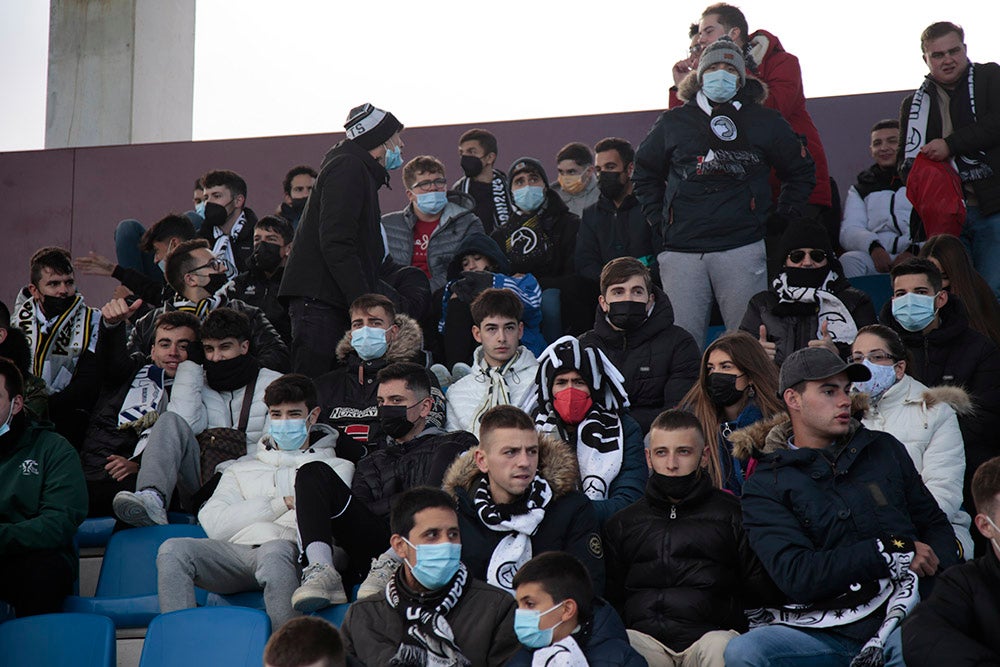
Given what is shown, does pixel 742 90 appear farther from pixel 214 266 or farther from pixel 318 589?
pixel 318 589

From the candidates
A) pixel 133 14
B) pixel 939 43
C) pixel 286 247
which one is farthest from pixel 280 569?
pixel 133 14

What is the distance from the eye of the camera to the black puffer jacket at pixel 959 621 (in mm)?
3527

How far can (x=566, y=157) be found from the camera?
8539 mm

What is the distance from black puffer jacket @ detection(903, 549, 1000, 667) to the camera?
11.6ft

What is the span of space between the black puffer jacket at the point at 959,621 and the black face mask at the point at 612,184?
4.45m

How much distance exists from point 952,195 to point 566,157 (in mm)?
2585

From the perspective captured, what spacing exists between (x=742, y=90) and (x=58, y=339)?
4.10 m

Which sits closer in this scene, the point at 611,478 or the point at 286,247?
the point at 611,478

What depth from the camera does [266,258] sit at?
7758 millimetres

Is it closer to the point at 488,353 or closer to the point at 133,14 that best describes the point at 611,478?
the point at 488,353

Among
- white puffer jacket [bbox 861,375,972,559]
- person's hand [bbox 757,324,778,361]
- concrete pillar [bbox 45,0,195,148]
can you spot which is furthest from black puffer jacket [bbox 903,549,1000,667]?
concrete pillar [bbox 45,0,195,148]

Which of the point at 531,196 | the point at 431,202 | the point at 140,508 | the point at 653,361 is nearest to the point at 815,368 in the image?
the point at 653,361

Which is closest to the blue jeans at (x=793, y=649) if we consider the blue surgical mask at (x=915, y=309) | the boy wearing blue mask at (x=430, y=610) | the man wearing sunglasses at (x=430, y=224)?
the boy wearing blue mask at (x=430, y=610)

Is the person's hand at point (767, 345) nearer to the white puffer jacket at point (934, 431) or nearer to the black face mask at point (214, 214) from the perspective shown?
the white puffer jacket at point (934, 431)
